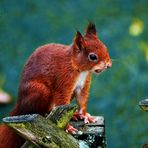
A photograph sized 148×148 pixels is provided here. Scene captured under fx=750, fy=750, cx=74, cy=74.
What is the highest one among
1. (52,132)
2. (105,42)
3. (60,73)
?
(105,42)

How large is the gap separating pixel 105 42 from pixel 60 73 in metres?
2.91

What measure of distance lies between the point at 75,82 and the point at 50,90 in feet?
0.43

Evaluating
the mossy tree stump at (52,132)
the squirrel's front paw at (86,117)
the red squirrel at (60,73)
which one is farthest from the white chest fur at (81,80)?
the mossy tree stump at (52,132)

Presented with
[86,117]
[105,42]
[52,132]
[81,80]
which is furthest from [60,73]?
[105,42]

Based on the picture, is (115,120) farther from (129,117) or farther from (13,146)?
(13,146)

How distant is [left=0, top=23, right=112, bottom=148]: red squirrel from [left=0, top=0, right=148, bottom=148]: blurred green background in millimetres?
2547

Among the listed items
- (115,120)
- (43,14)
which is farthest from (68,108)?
(43,14)

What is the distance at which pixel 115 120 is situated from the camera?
6.26 metres

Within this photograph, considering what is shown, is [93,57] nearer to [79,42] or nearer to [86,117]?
[79,42]

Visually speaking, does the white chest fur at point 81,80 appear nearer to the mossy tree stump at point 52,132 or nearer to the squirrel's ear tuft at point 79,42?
the squirrel's ear tuft at point 79,42

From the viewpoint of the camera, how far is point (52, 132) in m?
2.40

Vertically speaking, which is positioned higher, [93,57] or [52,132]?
[93,57]

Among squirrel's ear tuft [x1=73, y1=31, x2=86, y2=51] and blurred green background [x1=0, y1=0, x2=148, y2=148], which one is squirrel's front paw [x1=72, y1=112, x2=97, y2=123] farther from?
blurred green background [x1=0, y1=0, x2=148, y2=148]

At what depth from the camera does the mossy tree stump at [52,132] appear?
7.63ft
